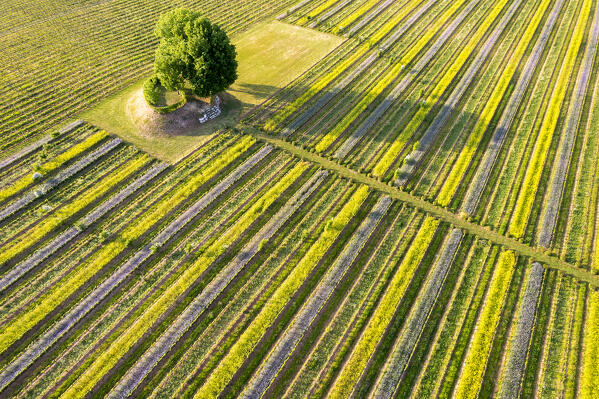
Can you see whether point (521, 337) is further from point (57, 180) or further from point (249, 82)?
point (57, 180)

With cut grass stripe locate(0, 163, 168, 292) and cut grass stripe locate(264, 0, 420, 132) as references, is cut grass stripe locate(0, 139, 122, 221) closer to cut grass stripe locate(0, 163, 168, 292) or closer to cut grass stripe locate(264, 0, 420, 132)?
cut grass stripe locate(0, 163, 168, 292)

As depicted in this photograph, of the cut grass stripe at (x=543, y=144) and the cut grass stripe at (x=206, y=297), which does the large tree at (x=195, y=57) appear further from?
the cut grass stripe at (x=543, y=144)

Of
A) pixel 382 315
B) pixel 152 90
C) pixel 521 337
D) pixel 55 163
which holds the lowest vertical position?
pixel 521 337

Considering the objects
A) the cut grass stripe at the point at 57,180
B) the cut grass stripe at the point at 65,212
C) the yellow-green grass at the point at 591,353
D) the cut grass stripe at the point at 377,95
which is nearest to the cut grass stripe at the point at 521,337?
the yellow-green grass at the point at 591,353

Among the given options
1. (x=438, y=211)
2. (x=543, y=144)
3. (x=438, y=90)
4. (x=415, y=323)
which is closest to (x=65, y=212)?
(x=415, y=323)

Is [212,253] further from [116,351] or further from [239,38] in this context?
[239,38]

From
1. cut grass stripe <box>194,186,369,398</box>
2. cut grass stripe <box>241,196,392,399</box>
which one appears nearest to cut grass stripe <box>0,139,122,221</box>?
cut grass stripe <box>194,186,369,398</box>

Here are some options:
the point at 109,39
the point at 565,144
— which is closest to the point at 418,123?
the point at 565,144
